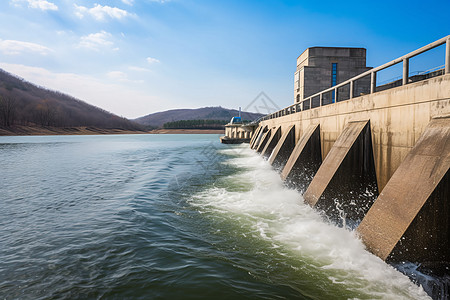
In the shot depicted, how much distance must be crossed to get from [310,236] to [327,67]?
32.5 metres

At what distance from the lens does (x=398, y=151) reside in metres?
7.46

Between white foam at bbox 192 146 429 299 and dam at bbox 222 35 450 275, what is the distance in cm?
40

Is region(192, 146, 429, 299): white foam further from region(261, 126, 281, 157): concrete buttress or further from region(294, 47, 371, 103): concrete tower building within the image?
region(294, 47, 371, 103): concrete tower building

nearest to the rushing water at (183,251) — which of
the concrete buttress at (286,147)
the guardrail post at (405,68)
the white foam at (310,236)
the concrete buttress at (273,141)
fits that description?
the white foam at (310,236)

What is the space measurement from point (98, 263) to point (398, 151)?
8398mm

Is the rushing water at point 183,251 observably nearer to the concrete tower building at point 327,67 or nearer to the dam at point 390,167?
the dam at point 390,167

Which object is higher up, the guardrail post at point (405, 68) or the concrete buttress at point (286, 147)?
the guardrail post at point (405, 68)

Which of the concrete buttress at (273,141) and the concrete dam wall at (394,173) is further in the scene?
the concrete buttress at (273,141)

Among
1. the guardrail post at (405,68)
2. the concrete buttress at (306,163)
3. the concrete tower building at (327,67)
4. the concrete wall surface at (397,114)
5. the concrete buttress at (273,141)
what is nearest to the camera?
the concrete wall surface at (397,114)

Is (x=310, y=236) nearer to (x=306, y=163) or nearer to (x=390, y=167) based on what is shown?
(x=390, y=167)

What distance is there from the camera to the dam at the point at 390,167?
511 cm

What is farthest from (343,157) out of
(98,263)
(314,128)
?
(98,263)

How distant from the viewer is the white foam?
4984 mm

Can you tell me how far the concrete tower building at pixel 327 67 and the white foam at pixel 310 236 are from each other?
24702 mm
